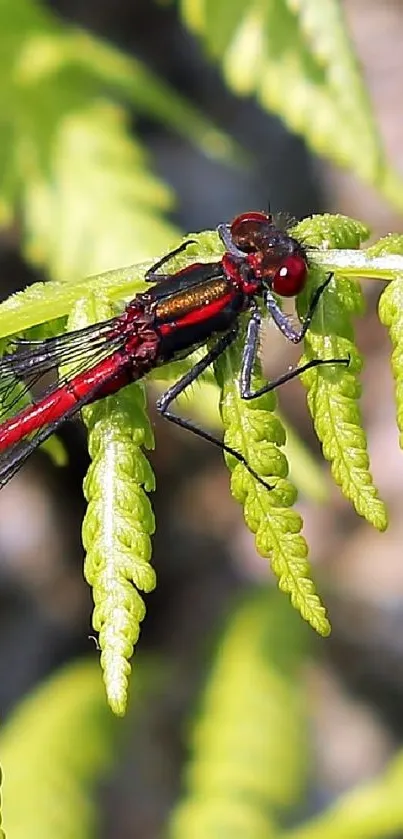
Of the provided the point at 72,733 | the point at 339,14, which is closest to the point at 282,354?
the point at 72,733

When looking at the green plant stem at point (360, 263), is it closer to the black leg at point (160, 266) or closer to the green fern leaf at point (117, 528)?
the black leg at point (160, 266)

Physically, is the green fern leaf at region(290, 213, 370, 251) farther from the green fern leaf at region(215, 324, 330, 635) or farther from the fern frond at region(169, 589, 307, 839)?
the fern frond at region(169, 589, 307, 839)

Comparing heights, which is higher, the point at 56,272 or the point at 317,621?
the point at 56,272

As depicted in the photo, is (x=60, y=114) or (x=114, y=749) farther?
(x=114, y=749)

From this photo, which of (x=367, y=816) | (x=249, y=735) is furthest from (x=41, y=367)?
(x=249, y=735)

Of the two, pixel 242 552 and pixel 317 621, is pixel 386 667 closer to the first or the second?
pixel 242 552

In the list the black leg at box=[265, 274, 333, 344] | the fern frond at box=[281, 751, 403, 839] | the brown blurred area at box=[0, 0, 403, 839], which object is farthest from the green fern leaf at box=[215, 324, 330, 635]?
the brown blurred area at box=[0, 0, 403, 839]

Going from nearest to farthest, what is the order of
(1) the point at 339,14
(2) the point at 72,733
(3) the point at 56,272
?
(1) the point at 339,14, (3) the point at 56,272, (2) the point at 72,733
